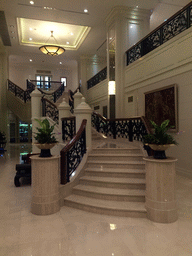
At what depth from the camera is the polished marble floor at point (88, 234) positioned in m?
2.56

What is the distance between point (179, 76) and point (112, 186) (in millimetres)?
3835

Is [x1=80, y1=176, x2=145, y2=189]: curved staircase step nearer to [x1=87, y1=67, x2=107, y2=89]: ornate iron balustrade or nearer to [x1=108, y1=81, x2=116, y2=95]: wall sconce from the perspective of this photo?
[x1=108, y1=81, x2=116, y2=95]: wall sconce

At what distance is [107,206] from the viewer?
11.9 feet

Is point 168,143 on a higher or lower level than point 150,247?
higher

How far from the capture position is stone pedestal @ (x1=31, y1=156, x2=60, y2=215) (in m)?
3.64

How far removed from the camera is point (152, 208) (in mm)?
3346

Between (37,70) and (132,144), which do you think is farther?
(37,70)

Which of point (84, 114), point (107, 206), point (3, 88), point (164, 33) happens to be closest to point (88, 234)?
point (107, 206)

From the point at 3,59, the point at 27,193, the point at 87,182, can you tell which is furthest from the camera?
the point at 3,59

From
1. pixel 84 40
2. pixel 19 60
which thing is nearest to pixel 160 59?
pixel 84 40

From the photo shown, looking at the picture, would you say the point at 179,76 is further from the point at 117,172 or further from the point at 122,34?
the point at 122,34

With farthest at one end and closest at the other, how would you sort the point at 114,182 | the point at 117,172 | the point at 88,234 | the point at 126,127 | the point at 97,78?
the point at 97,78 → the point at 126,127 → the point at 117,172 → the point at 114,182 → the point at 88,234

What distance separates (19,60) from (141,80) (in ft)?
41.4

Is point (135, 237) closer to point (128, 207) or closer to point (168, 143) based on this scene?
point (128, 207)
